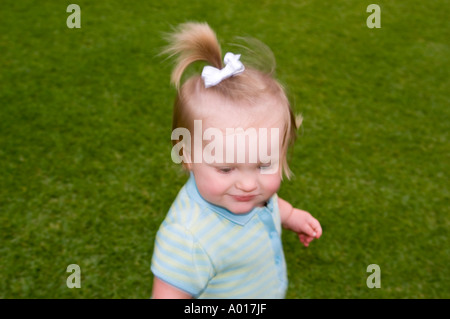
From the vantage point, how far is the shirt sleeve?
53.6 inches

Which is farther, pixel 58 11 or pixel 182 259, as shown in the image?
pixel 58 11

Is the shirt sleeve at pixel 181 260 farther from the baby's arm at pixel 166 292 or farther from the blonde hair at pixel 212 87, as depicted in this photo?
the blonde hair at pixel 212 87

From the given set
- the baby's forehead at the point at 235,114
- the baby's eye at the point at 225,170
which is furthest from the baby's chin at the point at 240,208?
the baby's forehead at the point at 235,114

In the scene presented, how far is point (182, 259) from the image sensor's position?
4.46 feet

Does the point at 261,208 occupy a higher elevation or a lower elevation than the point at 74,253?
higher

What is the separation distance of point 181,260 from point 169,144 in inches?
62.5

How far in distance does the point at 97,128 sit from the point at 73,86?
0.48 metres

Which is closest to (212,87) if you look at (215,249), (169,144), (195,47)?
(195,47)

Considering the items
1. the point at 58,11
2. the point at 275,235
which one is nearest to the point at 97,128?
the point at 58,11

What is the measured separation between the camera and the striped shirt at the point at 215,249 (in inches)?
53.8

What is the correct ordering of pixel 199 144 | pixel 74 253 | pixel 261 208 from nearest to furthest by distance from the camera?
pixel 199 144 < pixel 261 208 < pixel 74 253

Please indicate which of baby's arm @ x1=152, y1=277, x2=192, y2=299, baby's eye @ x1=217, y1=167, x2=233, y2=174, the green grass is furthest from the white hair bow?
the green grass

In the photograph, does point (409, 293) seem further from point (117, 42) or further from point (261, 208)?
point (117, 42)
